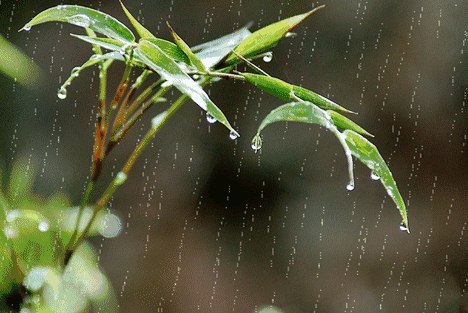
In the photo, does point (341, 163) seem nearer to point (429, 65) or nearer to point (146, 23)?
point (429, 65)

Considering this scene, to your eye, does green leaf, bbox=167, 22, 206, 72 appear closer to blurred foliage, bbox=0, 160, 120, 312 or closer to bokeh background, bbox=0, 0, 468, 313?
blurred foliage, bbox=0, 160, 120, 312

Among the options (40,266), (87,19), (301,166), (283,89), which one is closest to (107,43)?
(87,19)

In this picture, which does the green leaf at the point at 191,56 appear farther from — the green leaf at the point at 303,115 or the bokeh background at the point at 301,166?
the bokeh background at the point at 301,166

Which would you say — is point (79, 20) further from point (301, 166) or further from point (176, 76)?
point (301, 166)

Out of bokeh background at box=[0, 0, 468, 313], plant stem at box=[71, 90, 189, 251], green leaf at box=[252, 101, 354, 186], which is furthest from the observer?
bokeh background at box=[0, 0, 468, 313]

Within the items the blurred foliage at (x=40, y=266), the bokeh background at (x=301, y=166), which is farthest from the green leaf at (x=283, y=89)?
the bokeh background at (x=301, y=166)

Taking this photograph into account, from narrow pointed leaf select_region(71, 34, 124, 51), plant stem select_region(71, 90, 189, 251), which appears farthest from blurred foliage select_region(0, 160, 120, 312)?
narrow pointed leaf select_region(71, 34, 124, 51)

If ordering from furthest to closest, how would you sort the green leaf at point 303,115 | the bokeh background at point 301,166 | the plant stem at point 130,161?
the bokeh background at point 301,166 < the plant stem at point 130,161 < the green leaf at point 303,115
